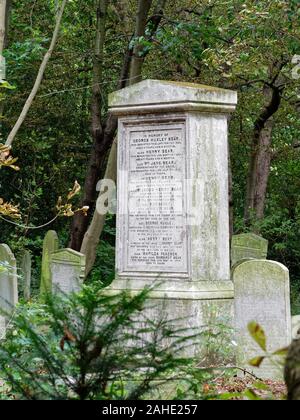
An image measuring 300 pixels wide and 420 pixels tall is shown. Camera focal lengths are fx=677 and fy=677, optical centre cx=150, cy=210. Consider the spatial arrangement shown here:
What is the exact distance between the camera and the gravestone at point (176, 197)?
271 inches

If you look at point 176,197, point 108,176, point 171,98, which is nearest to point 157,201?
point 176,197

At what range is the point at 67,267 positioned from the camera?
11.4 m

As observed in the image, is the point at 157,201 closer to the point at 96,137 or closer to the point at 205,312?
the point at 205,312

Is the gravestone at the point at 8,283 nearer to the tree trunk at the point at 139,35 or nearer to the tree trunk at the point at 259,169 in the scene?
the tree trunk at the point at 139,35

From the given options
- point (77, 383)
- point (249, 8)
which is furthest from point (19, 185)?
point (77, 383)

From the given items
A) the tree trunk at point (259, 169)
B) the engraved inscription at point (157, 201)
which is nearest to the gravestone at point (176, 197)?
the engraved inscription at point (157, 201)

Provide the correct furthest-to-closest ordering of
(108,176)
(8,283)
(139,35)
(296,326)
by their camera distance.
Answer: (108,176)
(139,35)
(8,283)
(296,326)

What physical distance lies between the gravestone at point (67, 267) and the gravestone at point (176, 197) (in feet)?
13.3

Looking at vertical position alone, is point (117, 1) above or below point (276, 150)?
above

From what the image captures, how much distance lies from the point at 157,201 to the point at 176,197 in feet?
0.73

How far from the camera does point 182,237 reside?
6.95 m
